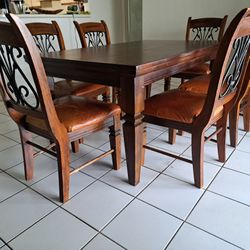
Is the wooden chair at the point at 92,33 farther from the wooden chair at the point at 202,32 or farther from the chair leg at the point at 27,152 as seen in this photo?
the chair leg at the point at 27,152

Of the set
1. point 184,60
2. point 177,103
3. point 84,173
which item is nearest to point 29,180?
point 84,173

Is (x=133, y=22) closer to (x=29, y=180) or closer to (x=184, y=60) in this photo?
(x=184, y=60)

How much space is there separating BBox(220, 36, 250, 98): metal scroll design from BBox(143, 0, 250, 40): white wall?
2250 mm

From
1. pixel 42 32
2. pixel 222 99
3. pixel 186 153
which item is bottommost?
pixel 186 153

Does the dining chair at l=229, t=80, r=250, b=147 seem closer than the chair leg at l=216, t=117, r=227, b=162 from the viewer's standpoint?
No

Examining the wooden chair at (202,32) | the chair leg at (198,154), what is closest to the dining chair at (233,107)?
the wooden chair at (202,32)

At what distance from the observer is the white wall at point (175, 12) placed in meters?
3.23

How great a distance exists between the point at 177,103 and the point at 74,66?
603 mm

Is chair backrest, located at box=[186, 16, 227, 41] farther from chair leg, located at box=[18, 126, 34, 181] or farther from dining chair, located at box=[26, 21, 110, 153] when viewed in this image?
chair leg, located at box=[18, 126, 34, 181]

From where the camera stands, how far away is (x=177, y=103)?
4.52ft

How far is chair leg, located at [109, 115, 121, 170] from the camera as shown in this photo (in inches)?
57.1

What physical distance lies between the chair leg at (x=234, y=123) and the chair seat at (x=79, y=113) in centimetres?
84

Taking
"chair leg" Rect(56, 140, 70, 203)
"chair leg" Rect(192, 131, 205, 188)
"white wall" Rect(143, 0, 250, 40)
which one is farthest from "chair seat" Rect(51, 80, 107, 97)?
"white wall" Rect(143, 0, 250, 40)

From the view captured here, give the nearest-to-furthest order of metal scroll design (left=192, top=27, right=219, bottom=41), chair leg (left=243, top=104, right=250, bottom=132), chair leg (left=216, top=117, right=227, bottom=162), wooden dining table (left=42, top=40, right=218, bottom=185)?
1. wooden dining table (left=42, top=40, right=218, bottom=185)
2. chair leg (left=216, top=117, right=227, bottom=162)
3. chair leg (left=243, top=104, right=250, bottom=132)
4. metal scroll design (left=192, top=27, right=219, bottom=41)
